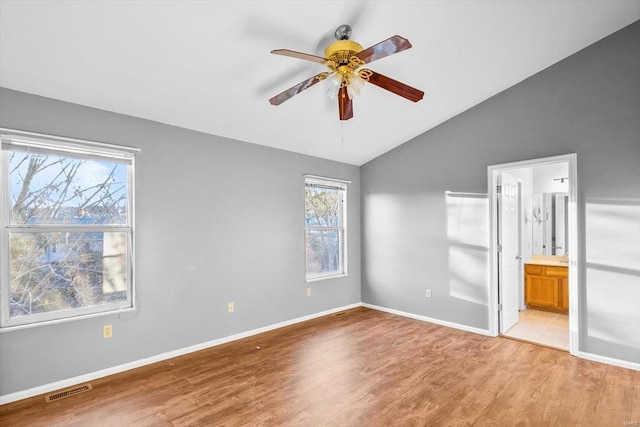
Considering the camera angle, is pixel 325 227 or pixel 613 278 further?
pixel 325 227

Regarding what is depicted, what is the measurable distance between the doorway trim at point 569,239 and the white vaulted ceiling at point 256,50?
38.9 inches

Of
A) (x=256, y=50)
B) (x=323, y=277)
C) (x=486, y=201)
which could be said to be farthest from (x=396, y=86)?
(x=323, y=277)

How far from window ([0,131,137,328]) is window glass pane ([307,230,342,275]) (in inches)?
95.4

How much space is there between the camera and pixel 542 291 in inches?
199

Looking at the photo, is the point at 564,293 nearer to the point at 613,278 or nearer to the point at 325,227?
the point at 613,278

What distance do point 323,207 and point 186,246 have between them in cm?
220

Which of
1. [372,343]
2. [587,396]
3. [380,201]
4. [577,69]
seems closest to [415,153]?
[380,201]

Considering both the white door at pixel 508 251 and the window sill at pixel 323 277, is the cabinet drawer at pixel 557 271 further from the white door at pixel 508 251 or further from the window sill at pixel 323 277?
the window sill at pixel 323 277

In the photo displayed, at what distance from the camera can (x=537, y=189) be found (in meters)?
5.53

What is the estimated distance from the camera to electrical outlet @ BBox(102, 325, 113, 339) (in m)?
2.98

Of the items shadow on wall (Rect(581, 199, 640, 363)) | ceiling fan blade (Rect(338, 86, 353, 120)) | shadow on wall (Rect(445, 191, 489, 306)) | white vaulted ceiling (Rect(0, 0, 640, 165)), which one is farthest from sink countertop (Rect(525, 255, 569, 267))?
ceiling fan blade (Rect(338, 86, 353, 120))

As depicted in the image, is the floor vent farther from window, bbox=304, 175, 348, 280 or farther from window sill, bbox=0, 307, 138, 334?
window, bbox=304, 175, 348, 280

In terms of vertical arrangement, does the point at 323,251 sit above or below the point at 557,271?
above

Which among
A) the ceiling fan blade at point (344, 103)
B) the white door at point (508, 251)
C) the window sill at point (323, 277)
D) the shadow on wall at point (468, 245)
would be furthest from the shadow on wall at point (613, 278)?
the window sill at point (323, 277)
